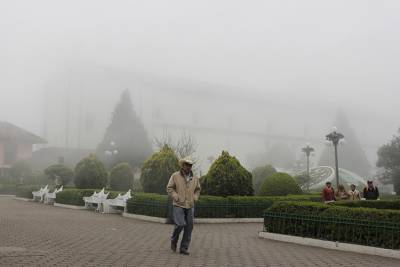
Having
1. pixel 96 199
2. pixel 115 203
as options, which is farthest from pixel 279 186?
pixel 96 199

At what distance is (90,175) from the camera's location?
92.2 ft

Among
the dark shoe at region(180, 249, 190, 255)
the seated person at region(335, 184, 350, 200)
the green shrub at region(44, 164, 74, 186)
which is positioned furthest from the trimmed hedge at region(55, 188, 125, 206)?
the dark shoe at region(180, 249, 190, 255)

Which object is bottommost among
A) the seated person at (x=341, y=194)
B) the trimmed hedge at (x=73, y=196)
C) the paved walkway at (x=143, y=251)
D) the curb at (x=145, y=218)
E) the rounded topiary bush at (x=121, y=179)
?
the paved walkway at (x=143, y=251)

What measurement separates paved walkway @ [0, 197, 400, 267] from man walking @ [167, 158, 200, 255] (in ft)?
1.04

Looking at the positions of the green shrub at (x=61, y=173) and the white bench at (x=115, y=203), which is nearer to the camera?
the white bench at (x=115, y=203)

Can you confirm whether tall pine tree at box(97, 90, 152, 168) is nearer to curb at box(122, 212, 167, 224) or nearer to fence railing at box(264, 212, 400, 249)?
curb at box(122, 212, 167, 224)

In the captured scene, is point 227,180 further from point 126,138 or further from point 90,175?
point 126,138

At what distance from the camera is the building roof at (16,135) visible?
220 feet

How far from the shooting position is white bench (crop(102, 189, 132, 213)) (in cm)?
1823

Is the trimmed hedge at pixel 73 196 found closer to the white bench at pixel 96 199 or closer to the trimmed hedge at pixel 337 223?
the white bench at pixel 96 199

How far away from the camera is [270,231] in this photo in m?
11.3

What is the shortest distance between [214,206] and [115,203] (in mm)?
5016

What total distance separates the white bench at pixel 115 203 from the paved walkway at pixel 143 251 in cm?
609

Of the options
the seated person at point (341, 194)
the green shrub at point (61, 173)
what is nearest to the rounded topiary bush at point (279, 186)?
the seated person at point (341, 194)
